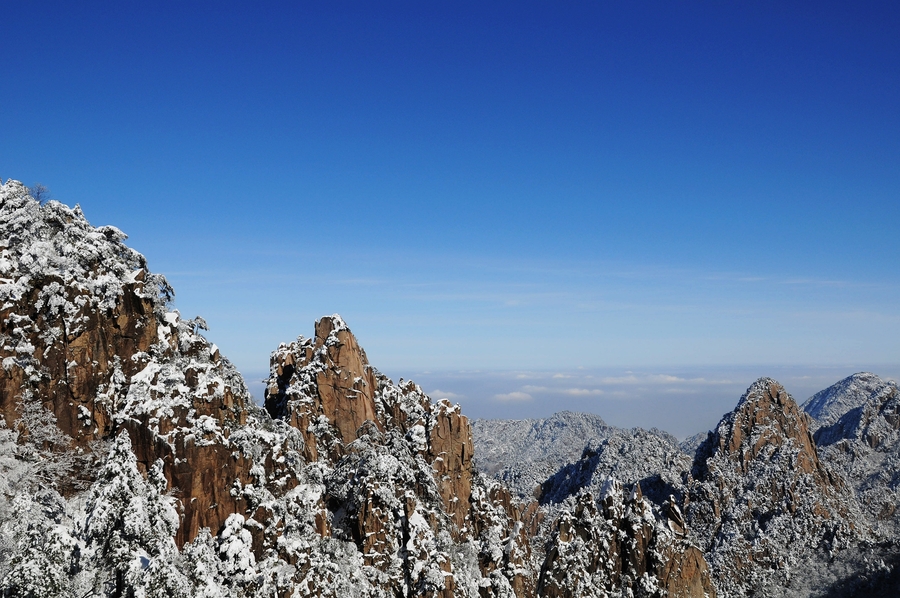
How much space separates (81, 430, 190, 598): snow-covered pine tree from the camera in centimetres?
3194

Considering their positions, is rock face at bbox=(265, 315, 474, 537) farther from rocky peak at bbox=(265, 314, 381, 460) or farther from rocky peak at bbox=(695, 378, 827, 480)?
rocky peak at bbox=(695, 378, 827, 480)

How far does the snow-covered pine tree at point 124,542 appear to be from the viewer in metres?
31.9

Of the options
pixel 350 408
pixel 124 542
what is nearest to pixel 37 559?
pixel 124 542

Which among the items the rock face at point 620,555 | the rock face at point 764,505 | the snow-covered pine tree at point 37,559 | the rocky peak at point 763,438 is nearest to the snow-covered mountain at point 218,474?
the snow-covered pine tree at point 37,559

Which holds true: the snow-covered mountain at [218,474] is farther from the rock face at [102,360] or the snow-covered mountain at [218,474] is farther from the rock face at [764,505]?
the rock face at [764,505]

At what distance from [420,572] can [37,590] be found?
1761 inches

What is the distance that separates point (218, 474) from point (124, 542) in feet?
82.3

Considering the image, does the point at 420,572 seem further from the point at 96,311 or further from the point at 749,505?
the point at 749,505

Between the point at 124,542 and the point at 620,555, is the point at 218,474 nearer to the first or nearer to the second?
the point at 124,542

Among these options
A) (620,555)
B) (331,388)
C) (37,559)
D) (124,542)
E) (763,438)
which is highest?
(331,388)

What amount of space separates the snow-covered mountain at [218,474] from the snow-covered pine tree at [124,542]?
0.10 metres

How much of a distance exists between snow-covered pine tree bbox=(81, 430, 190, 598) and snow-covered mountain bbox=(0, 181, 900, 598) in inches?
3.9

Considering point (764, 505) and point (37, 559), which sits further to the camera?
point (764, 505)

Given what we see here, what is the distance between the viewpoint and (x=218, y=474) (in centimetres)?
5734
